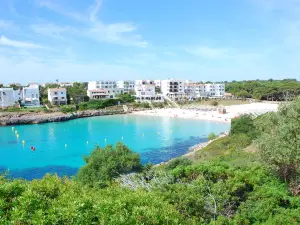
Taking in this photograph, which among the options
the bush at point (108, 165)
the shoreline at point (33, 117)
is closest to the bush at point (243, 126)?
the bush at point (108, 165)

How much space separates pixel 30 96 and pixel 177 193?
66.7 meters

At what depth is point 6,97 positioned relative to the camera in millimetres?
63125

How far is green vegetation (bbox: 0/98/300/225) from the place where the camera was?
5.40m

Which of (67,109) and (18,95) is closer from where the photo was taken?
(67,109)

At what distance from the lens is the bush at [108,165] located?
47.6ft

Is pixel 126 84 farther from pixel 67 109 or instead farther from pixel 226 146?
pixel 226 146

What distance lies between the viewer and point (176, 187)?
8.88 m

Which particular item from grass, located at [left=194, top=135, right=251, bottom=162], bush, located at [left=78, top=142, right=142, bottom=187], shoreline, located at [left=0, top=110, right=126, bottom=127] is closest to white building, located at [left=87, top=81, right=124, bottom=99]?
shoreline, located at [left=0, top=110, right=126, bottom=127]

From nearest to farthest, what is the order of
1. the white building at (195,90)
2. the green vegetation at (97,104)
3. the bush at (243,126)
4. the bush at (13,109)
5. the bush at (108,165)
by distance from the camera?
the bush at (108,165) → the bush at (243,126) → the bush at (13,109) → the green vegetation at (97,104) → the white building at (195,90)

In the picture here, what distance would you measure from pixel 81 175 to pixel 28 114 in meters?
46.3

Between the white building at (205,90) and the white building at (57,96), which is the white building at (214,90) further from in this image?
the white building at (57,96)

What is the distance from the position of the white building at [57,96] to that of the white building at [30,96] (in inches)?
125

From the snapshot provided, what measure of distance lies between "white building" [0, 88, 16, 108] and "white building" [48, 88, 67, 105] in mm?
8202

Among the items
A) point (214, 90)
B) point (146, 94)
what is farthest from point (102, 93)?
point (214, 90)
